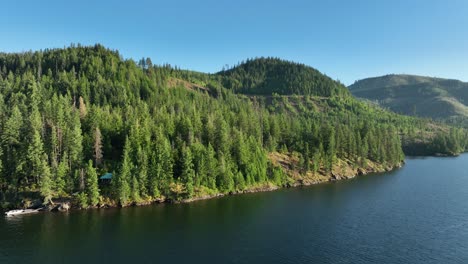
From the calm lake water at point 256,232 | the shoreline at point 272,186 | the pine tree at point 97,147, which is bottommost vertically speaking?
the calm lake water at point 256,232

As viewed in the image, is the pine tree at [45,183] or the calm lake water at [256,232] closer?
the calm lake water at [256,232]

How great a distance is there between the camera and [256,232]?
89.2 m

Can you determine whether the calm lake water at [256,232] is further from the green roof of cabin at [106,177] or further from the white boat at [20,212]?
the green roof of cabin at [106,177]

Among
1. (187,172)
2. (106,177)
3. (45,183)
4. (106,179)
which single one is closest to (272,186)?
(187,172)

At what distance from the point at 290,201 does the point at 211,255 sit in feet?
192

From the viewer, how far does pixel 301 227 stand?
307 ft

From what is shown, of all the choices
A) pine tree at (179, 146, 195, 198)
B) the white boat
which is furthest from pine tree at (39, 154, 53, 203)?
pine tree at (179, 146, 195, 198)

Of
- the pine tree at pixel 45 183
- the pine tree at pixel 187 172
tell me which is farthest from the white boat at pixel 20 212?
the pine tree at pixel 187 172

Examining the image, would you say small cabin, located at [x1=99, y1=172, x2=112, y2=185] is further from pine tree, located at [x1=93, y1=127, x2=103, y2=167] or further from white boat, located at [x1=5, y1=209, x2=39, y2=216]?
white boat, located at [x1=5, y1=209, x2=39, y2=216]

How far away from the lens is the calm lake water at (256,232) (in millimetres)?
72938

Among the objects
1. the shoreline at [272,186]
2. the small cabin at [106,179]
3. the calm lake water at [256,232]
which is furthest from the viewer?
the small cabin at [106,179]

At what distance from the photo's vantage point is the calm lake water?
239ft

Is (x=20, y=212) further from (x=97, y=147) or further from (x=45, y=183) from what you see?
(x=97, y=147)

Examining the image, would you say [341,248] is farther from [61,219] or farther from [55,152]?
[55,152]
